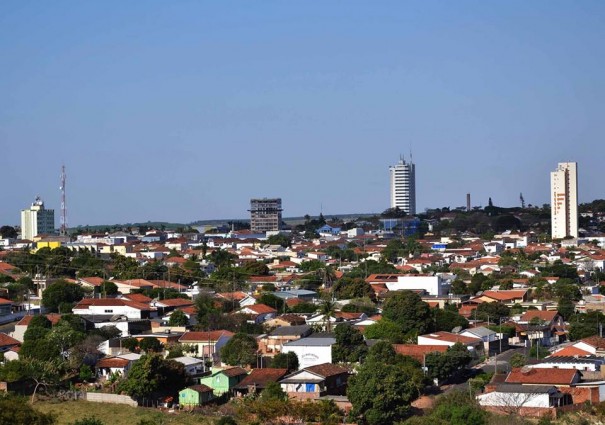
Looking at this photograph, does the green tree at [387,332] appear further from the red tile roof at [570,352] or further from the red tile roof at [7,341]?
the red tile roof at [7,341]

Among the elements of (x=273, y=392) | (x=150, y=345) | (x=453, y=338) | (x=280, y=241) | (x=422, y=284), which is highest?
(x=280, y=241)

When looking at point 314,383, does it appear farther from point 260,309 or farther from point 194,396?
point 260,309

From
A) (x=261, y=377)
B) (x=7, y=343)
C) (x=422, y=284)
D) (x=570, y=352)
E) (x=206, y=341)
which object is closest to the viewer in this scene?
(x=261, y=377)

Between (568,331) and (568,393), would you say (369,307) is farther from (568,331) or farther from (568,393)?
(568,393)

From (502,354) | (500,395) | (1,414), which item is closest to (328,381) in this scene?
(500,395)

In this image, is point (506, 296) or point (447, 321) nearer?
point (447, 321)

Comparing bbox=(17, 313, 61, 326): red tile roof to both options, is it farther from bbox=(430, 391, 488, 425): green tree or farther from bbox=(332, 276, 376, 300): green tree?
bbox=(430, 391, 488, 425): green tree

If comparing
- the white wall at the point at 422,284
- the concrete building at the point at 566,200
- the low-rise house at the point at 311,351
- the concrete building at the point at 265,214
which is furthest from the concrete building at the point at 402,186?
the low-rise house at the point at 311,351

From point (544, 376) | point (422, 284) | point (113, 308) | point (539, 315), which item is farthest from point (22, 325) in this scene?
point (422, 284)
